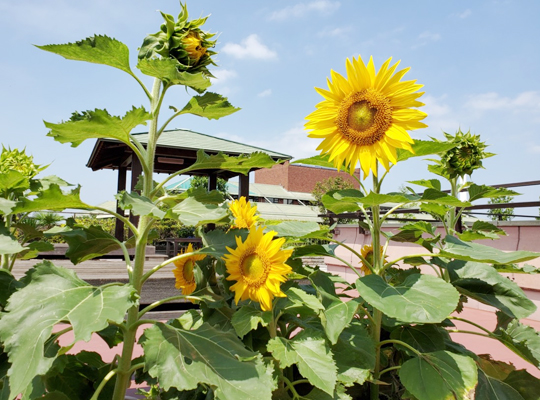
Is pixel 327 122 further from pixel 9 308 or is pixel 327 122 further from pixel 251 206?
pixel 9 308

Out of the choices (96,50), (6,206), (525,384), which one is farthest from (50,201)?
(525,384)

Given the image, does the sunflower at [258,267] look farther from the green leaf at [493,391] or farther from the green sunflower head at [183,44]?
the green leaf at [493,391]

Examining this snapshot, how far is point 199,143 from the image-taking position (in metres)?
7.01

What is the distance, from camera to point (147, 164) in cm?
106

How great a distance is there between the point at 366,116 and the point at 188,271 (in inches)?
26.9

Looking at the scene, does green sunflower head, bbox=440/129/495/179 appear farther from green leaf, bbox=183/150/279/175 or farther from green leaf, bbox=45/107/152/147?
green leaf, bbox=45/107/152/147

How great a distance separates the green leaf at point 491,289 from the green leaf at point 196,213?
77 cm

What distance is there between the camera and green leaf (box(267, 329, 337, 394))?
2.90 ft

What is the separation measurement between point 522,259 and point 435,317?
1.13 feet

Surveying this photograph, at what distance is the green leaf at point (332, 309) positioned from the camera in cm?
93

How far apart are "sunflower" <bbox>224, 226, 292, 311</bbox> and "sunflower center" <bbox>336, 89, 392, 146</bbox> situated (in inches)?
13.1

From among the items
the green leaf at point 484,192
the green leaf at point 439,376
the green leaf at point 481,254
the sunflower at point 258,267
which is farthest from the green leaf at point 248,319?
the green leaf at point 484,192

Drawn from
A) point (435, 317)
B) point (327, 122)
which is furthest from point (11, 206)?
point (435, 317)

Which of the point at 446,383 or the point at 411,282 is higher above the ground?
the point at 411,282
